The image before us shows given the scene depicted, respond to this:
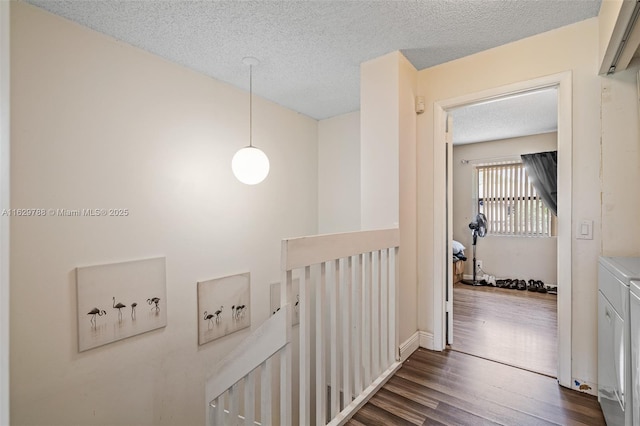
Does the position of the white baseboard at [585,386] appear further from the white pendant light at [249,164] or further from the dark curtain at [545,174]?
the dark curtain at [545,174]

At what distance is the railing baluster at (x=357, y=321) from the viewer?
1.78 metres

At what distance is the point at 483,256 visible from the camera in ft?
17.2

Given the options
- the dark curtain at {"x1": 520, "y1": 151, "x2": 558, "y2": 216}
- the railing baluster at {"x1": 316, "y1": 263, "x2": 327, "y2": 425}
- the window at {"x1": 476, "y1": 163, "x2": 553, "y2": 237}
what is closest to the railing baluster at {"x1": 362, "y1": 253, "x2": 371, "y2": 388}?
the railing baluster at {"x1": 316, "y1": 263, "x2": 327, "y2": 425}

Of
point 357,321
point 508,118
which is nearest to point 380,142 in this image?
point 357,321

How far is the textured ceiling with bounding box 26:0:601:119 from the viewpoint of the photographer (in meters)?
1.75

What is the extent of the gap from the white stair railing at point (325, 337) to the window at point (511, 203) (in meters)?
3.99

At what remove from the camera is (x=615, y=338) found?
138 centimetres

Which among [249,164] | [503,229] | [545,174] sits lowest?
[503,229]

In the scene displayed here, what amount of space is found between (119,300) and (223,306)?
2.93ft

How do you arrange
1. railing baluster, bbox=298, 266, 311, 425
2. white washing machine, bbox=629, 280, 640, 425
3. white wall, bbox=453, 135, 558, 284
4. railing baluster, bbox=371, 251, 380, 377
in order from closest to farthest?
1. white washing machine, bbox=629, 280, 640, 425
2. railing baluster, bbox=298, 266, 311, 425
3. railing baluster, bbox=371, 251, 380, 377
4. white wall, bbox=453, 135, 558, 284

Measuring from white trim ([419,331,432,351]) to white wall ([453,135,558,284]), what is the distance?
341cm

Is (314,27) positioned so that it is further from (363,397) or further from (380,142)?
(363,397)

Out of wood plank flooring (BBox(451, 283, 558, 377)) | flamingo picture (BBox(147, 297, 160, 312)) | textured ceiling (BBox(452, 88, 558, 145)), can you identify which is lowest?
wood plank flooring (BBox(451, 283, 558, 377))

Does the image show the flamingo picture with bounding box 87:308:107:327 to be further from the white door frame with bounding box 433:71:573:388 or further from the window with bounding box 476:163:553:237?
the window with bounding box 476:163:553:237
